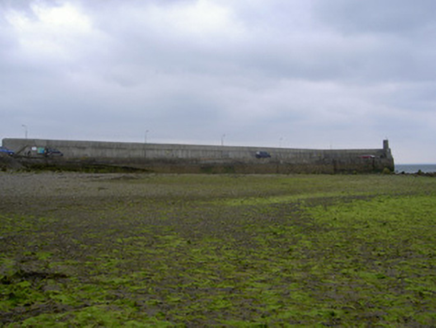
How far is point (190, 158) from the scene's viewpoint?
37531 mm

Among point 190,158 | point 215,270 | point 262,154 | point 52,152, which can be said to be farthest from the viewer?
point 262,154

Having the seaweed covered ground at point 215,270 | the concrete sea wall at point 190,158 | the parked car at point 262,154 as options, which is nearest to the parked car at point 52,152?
the concrete sea wall at point 190,158

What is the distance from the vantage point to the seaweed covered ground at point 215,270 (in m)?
2.55

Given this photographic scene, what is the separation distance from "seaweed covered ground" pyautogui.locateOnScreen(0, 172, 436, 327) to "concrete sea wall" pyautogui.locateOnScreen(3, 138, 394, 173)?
23.8m

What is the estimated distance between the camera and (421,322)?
8.04 feet

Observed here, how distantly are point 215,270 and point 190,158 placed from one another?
34.0m

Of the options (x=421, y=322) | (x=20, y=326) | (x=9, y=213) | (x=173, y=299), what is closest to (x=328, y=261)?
(x=421, y=322)

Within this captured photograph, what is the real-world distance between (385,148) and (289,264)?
43.5m

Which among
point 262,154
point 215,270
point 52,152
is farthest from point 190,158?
point 215,270

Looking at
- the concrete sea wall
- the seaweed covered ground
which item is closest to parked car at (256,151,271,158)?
the concrete sea wall

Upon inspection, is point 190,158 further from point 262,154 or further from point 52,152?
point 52,152

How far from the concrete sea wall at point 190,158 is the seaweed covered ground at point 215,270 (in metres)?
23.8

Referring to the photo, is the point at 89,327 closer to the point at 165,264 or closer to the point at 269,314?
the point at 269,314

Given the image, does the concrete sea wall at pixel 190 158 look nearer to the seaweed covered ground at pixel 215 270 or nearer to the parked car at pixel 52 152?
the parked car at pixel 52 152
